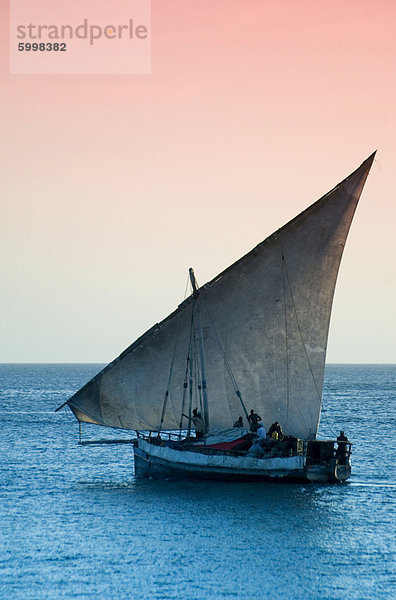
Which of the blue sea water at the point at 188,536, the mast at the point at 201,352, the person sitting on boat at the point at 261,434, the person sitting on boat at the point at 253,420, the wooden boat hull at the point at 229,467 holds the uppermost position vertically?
the mast at the point at 201,352

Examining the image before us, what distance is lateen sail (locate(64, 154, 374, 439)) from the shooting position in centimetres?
4400

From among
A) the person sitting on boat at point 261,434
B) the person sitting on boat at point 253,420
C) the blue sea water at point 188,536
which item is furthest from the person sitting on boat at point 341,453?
the person sitting on boat at point 253,420

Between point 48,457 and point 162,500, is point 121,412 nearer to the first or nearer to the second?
point 162,500

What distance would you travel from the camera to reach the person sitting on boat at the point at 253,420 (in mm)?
43156

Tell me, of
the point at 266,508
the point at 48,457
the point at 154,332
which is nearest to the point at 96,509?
the point at 266,508

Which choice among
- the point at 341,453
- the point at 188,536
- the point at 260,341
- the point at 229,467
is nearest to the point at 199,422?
the point at 229,467

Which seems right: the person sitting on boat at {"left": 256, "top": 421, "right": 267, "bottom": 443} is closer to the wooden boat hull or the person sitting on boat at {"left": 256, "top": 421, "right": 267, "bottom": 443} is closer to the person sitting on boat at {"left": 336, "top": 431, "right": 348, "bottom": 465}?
the wooden boat hull

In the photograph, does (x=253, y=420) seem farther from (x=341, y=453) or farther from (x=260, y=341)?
(x=341, y=453)

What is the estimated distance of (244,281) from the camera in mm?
44250

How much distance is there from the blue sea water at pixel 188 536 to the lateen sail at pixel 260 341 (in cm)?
381

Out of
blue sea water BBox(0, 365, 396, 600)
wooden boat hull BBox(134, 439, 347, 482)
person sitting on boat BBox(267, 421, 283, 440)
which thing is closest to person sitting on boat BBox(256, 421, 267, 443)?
person sitting on boat BBox(267, 421, 283, 440)

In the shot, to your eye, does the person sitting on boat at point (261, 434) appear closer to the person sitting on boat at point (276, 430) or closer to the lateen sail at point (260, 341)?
the person sitting on boat at point (276, 430)

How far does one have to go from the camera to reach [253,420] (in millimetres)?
43531

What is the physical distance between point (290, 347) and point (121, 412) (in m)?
8.54
